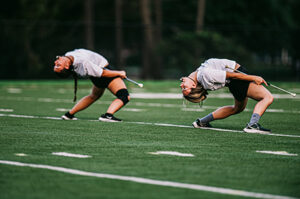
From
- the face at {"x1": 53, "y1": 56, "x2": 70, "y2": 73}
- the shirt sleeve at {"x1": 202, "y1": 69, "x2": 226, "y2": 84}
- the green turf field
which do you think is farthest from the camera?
the face at {"x1": 53, "y1": 56, "x2": 70, "y2": 73}

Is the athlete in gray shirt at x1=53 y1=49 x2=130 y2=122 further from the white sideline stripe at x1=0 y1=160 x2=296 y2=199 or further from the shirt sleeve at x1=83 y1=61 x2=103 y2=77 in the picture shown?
the white sideline stripe at x1=0 y1=160 x2=296 y2=199

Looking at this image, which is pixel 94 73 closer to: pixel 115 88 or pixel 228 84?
pixel 115 88

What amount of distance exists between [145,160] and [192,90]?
2.63 m

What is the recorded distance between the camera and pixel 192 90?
948cm

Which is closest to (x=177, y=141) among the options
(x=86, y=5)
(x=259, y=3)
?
(x=86, y=5)

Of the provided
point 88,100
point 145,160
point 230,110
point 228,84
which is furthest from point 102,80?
point 145,160

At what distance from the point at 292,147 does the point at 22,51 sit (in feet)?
83.8

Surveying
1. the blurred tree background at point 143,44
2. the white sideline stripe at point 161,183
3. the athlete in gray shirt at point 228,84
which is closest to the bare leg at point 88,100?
the athlete in gray shirt at point 228,84

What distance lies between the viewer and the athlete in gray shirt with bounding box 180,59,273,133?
932cm

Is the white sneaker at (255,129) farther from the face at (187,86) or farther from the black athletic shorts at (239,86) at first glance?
the face at (187,86)

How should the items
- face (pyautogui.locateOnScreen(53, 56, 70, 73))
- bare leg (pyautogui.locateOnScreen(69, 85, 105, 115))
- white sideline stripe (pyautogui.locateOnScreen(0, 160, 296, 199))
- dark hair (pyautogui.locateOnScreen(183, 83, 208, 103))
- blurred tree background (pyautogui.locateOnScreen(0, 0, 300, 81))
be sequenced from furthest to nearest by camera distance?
1. blurred tree background (pyautogui.locateOnScreen(0, 0, 300, 81))
2. bare leg (pyautogui.locateOnScreen(69, 85, 105, 115))
3. face (pyautogui.locateOnScreen(53, 56, 70, 73))
4. dark hair (pyautogui.locateOnScreen(183, 83, 208, 103))
5. white sideline stripe (pyautogui.locateOnScreen(0, 160, 296, 199))

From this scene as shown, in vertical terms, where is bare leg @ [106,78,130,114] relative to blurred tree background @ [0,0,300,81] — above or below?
above

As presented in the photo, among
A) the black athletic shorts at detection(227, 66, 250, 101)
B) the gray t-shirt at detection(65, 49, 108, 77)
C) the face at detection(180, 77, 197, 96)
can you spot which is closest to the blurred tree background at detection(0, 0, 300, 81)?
the gray t-shirt at detection(65, 49, 108, 77)

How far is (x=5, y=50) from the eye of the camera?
31859 millimetres
